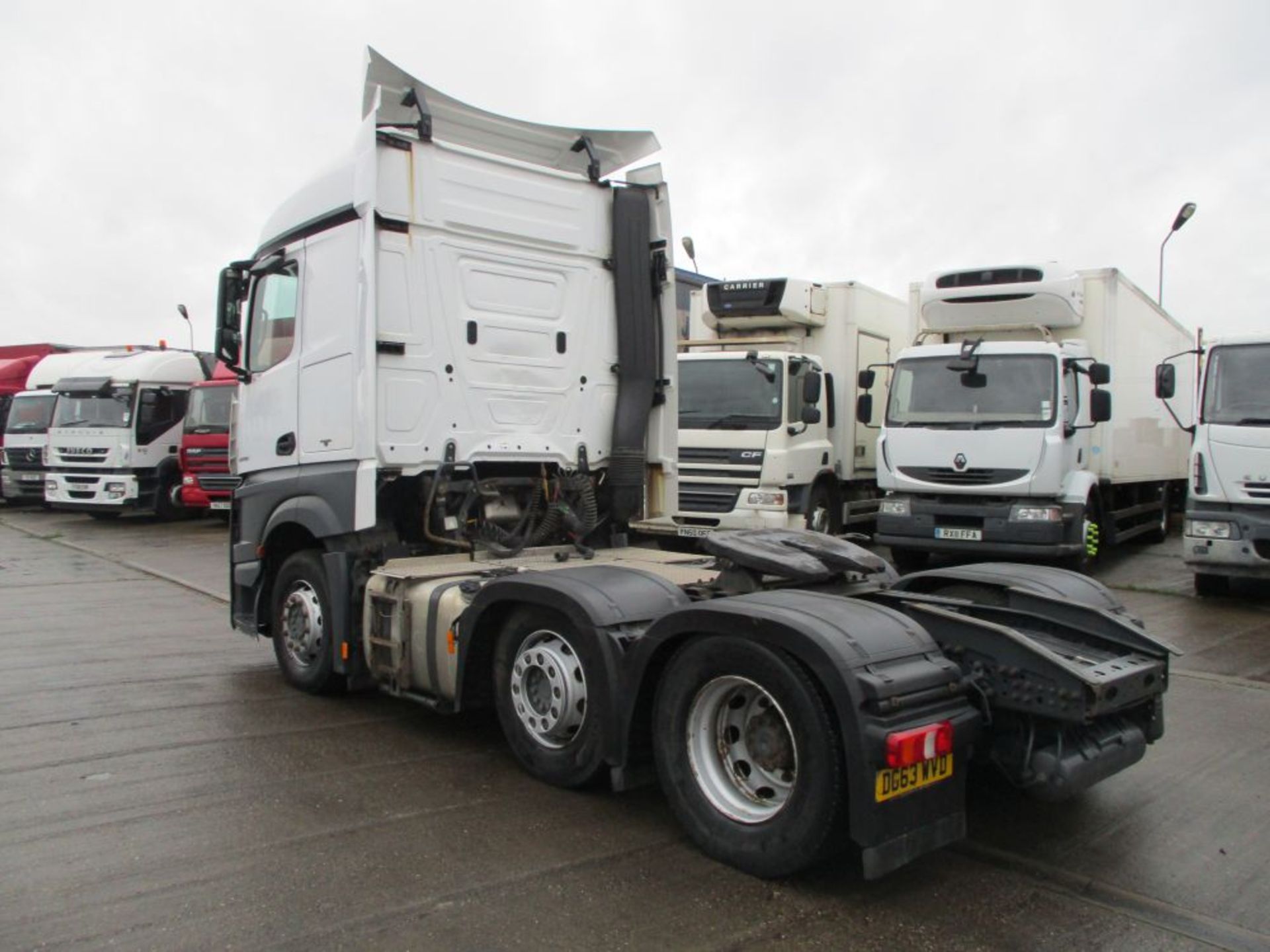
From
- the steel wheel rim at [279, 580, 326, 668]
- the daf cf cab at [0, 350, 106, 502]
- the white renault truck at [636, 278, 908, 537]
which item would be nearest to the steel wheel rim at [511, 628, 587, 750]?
the steel wheel rim at [279, 580, 326, 668]

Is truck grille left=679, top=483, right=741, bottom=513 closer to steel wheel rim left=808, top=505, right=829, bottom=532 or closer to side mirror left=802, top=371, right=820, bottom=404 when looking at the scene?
steel wheel rim left=808, top=505, right=829, bottom=532

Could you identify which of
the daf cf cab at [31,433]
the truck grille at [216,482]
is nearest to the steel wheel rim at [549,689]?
the truck grille at [216,482]

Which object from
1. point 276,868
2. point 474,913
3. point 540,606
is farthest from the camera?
point 540,606

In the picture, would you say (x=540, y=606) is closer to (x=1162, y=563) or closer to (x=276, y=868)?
(x=276, y=868)

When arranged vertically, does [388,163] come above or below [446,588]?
above

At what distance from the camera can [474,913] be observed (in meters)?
3.45

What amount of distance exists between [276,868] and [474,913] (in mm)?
832

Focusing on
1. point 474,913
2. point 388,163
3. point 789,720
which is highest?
point 388,163

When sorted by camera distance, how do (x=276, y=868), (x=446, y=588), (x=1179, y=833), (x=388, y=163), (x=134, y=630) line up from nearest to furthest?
(x=276, y=868), (x=1179, y=833), (x=446, y=588), (x=388, y=163), (x=134, y=630)

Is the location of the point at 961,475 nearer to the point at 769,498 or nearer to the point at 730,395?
the point at 769,498

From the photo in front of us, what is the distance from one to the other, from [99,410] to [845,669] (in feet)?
65.0

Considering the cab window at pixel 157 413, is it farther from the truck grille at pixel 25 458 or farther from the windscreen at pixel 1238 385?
the windscreen at pixel 1238 385

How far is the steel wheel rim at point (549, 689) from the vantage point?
4508 millimetres

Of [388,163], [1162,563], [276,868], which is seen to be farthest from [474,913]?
[1162,563]
